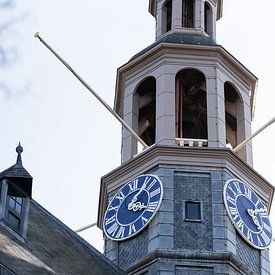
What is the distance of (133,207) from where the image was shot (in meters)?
42.3

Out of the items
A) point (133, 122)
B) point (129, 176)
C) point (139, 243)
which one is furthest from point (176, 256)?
point (133, 122)

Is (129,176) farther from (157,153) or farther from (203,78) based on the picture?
(203,78)

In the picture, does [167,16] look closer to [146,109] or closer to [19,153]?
[146,109]

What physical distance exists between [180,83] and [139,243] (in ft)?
24.1

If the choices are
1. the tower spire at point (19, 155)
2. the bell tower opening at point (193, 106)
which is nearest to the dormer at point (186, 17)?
the bell tower opening at point (193, 106)

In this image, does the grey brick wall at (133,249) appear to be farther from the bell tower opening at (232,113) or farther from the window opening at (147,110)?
the bell tower opening at (232,113)

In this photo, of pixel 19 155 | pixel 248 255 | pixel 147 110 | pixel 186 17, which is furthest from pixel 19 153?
pixel 186 17

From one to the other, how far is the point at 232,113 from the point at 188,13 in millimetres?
4435

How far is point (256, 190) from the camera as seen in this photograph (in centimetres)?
4388

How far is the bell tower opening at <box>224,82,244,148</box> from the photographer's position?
152 ft

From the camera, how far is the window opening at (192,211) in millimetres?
41062

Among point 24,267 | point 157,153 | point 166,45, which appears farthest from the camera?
point 166,45

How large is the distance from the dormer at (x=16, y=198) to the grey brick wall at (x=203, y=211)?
15.5 feet

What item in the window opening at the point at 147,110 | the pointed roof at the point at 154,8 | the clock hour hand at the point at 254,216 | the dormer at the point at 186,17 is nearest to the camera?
the clock hour hand at the point at 254,216
